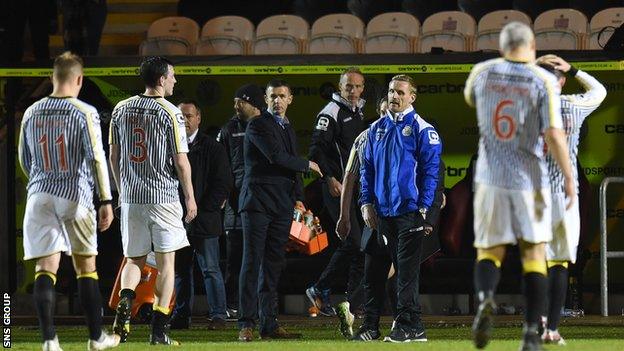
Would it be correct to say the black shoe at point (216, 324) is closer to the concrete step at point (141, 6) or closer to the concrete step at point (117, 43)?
the concrete step at point (117, 43)

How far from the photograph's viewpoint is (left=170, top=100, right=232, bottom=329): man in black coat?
521 inches

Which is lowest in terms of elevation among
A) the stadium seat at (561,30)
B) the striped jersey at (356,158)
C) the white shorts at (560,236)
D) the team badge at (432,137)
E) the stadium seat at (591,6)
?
the white shorts at (560,236)

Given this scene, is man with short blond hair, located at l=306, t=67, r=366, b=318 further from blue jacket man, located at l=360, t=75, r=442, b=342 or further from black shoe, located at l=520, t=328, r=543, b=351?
black shoe, located at l=520, t=328, r=543, b=351

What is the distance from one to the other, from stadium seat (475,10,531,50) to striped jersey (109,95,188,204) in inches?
248

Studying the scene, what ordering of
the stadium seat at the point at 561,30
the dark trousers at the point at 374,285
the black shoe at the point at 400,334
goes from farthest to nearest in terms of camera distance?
the stadium seat at the point at 561,30, the dark trousers at the point at 374,285, the black shoe at the point at 400,334

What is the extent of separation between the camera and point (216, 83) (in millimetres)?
15656

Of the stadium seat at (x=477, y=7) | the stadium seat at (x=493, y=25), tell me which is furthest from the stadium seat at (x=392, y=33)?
the stadium seat at (x=477, y=7)

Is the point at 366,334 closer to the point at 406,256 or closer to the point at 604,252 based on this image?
the point at 406,256

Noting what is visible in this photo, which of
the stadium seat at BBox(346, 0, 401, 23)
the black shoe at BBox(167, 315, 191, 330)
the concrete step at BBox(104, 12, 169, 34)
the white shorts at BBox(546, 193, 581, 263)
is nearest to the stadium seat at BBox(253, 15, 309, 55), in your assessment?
the stadium seat at BBox(346, 0, 401, 23)

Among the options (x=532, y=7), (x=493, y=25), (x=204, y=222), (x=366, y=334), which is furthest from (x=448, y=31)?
(x=366, y=334)

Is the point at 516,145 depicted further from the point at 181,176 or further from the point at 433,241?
the point at 433,241

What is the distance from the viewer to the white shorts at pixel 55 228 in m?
9.57

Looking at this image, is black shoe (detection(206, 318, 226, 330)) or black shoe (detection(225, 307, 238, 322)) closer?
black shoe (detection(206, 318, 226, 330))

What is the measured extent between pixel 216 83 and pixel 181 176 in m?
5.07
